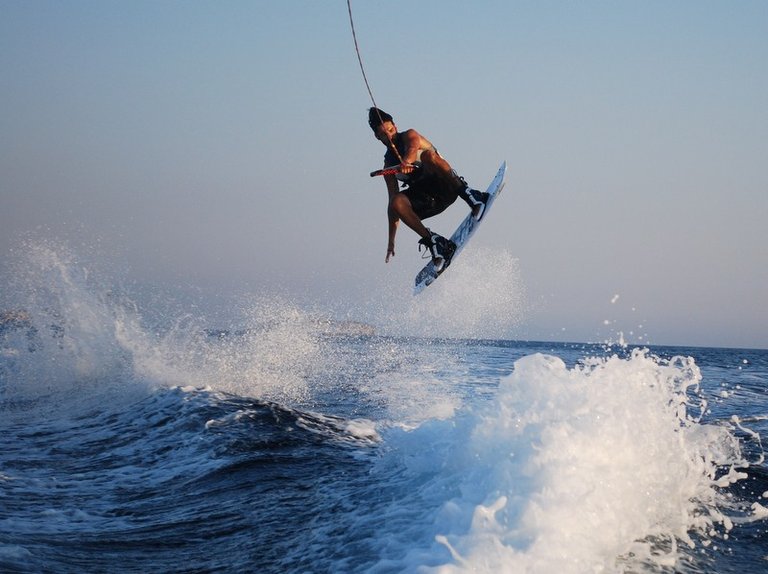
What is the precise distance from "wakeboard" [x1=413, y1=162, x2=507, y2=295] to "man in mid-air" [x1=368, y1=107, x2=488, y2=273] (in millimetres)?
87

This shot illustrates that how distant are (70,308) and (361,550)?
47.3ft

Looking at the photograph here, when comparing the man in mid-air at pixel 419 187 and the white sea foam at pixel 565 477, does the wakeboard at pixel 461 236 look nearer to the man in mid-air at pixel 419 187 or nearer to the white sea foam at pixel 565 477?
the man in mid-air at pixel 419 187

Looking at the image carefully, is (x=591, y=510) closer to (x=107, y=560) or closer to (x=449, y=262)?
(x=107, y=560)

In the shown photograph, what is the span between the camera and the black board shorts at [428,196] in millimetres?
9749

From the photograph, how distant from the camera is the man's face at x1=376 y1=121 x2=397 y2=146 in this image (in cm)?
897

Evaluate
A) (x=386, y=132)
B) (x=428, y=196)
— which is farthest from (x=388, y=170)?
(x=428, y=196)

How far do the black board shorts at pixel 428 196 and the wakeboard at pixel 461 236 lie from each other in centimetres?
47

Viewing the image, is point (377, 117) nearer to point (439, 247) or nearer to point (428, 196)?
point (428, 196)

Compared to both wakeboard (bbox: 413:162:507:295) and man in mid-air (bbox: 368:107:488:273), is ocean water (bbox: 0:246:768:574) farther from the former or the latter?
man in mid-air (bbox: 368:107:488:273)

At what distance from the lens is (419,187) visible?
9.76 metres

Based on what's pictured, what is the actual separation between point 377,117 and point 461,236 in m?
2.33

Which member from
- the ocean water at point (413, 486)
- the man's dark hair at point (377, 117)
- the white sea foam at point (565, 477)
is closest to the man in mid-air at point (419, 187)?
the man's dark hair at point (377, 117)

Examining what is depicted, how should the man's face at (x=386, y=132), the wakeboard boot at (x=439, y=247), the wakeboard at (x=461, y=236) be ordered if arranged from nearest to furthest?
the man's face at (x=386, y=132) < the wakeboard boot at (x=439, y=247) < the wakeboard at (x=461, y=236)

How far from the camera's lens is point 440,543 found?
12.7 ft
